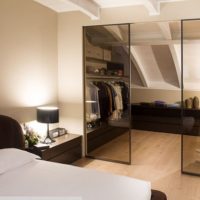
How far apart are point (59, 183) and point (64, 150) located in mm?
1628

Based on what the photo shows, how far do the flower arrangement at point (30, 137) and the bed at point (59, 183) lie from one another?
682 millimetres

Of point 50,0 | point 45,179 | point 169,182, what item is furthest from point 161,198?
point 50,0

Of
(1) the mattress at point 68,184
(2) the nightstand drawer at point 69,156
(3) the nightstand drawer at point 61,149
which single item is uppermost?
(1) the mattress at point 68,184

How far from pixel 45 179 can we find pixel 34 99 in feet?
5.68

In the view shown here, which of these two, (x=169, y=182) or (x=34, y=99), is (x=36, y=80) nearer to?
(x=34, y=99)

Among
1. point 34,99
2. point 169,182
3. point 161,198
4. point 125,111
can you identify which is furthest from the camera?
point 125,111

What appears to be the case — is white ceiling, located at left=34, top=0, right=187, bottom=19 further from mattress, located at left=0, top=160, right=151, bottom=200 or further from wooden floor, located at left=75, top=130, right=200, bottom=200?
wooden floor, located at left=75, top=130, right=200, bottom=200

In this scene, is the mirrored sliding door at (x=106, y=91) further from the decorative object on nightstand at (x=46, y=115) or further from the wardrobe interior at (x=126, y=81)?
the decorative object on nightstand at (x=46, y=115)

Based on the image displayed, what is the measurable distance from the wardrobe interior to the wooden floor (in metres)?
0.20

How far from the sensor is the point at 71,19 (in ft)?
13.5

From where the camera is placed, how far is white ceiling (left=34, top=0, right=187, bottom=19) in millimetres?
3357

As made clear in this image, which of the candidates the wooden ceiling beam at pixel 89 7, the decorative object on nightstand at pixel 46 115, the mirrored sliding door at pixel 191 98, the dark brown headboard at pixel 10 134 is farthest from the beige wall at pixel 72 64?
the dark brown headboard at pixel 10 134

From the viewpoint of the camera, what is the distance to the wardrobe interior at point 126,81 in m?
3.96

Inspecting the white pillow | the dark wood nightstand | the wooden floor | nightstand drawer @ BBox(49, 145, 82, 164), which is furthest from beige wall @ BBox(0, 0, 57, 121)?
the wooden floor
